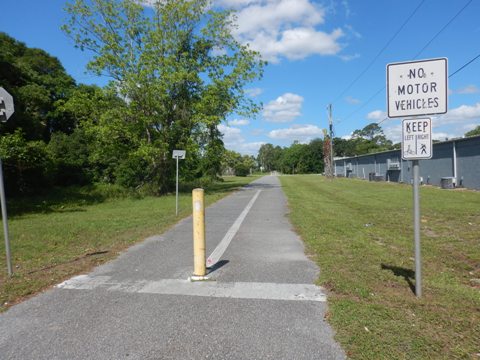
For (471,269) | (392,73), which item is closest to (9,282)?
(392,73)

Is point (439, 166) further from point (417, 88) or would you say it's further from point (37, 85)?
point (37, 85)

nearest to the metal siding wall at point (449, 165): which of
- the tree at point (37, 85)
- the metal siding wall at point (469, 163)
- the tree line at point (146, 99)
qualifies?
the metal siding wall at point (469, 163)

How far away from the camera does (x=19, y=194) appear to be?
818 inches

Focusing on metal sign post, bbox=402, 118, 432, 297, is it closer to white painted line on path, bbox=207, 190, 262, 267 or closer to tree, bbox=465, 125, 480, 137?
white painted line on path, bbox=207, 190, 262, 267

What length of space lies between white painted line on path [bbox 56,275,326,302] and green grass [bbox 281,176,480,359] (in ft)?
1.24

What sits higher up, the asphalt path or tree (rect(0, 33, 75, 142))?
tree (rect(0, 33, 75, 142))

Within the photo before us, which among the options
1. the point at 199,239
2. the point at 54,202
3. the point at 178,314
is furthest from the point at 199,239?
the point at 54,202

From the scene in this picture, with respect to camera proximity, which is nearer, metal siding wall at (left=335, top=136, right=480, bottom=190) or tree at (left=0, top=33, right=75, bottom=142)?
metal siding wall at (left=335, top=136, right=480, bottom=190)

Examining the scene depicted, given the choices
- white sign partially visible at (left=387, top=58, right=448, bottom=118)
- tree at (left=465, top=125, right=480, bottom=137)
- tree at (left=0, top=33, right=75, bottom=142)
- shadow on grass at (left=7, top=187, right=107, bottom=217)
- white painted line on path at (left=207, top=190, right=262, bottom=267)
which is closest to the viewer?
white sign partially visible at (left=387, top=58, right=448, bottom=118)

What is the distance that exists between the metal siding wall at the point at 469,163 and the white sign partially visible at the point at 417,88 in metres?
20.8

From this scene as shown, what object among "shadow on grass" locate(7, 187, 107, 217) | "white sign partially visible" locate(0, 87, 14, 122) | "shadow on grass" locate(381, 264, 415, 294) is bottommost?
"shadow on grass" locate(381, 264, 415, 294)

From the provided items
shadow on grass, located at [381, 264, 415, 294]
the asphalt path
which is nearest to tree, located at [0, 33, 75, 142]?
the asphalt path

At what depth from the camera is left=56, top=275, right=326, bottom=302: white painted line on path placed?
4.69m

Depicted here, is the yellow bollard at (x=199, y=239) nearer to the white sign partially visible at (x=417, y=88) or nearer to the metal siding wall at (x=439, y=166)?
the white sign partially visible at (x=417, y=88)
